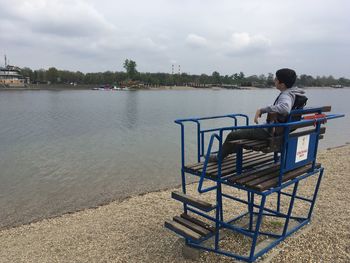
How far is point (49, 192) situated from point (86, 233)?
203 inches

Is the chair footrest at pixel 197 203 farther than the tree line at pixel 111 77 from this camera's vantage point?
No

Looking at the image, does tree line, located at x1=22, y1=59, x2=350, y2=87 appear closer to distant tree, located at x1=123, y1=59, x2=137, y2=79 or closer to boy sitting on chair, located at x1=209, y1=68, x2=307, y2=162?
distant tree, located at x1=123, y1=59, x2=137, y2=79

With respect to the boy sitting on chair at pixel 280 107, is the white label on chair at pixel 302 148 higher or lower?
lower

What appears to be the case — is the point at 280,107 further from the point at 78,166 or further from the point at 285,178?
the point at 78,166

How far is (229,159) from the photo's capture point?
5.60 metres

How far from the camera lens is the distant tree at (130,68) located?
155 metres

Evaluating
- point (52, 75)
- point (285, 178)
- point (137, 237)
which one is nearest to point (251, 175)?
point (285, 178)

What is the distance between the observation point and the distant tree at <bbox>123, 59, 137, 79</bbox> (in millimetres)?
154875

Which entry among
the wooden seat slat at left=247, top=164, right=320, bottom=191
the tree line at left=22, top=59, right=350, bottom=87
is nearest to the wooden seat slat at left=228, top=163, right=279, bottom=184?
the wooden seat slat at left=247, top=164, right=320, bottom=191

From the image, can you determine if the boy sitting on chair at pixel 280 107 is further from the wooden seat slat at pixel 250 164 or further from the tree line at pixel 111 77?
the tree line at pixel 111 77

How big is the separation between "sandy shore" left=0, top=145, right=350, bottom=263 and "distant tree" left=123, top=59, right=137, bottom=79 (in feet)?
496

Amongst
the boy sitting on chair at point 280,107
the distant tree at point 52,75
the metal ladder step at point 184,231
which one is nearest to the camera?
the boy sitting on chair at point 280,107

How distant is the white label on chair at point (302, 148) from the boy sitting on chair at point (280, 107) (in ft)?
1.28

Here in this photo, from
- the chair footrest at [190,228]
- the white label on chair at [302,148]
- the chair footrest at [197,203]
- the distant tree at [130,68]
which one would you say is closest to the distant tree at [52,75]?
the distant tree at [130,68]
